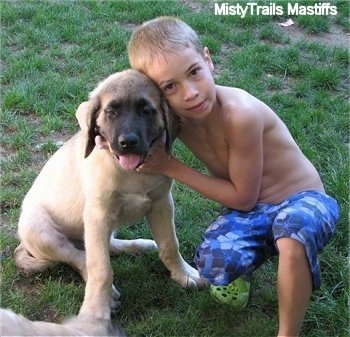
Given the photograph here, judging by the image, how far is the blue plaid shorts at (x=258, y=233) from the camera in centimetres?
289

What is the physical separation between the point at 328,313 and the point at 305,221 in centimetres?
61

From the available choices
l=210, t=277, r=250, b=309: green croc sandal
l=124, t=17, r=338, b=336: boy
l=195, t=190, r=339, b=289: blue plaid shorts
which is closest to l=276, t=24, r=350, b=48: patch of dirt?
l=124, t=17, r=338, b=336: boy

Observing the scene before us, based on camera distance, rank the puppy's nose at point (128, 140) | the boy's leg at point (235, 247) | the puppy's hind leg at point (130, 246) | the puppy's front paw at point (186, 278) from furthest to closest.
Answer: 1. the puppy's hind leg at point (130, 246)
2. the puppy's front paw at point (186, 278)
3. the boy's leg at point (235, 247)
4. the puppy's nose at point (128, 140)

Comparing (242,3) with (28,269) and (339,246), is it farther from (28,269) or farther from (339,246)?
(28,269)

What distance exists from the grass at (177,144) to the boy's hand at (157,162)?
2.34ft

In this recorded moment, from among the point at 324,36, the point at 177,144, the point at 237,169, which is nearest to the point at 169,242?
the point at 237,169

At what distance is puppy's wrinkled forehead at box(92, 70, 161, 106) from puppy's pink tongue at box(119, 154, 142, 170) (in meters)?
0.23

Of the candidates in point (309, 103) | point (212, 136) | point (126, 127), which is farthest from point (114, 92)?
point (309, 103)

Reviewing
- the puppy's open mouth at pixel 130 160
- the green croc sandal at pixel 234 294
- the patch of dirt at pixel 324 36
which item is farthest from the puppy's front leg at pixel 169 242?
the patch of dirt at pixel 324 36

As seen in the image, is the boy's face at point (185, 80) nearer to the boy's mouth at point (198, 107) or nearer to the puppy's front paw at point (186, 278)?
the boy's mouth at point (198, 107)

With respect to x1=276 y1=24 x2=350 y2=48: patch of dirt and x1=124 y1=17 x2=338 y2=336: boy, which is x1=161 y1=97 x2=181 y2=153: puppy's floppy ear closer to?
x1=124 y1=17 x2=338 y2=336: boy

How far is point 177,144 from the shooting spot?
14.8ft

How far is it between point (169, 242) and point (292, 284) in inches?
29.7

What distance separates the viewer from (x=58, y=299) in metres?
3.29
